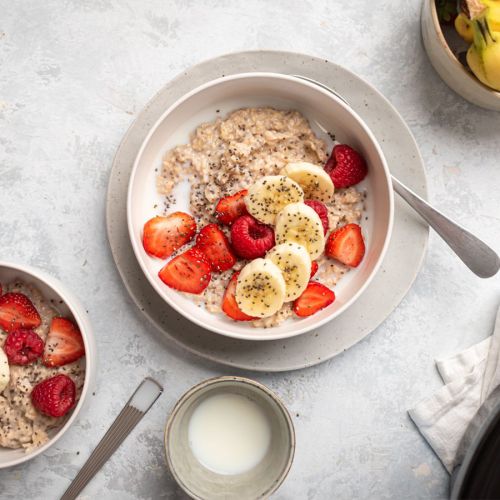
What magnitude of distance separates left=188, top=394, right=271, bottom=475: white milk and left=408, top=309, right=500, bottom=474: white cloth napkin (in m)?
0.35

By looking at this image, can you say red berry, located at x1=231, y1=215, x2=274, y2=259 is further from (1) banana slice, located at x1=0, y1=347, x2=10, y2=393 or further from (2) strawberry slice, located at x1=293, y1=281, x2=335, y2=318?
(1) banana slice, located at x1=0, y1=347, x2=10, y2=393

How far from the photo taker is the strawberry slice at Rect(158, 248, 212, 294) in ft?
4.55

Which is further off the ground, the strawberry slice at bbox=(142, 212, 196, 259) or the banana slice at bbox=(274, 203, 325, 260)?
the banana slice at bbox=(274, 203, 325, 260)

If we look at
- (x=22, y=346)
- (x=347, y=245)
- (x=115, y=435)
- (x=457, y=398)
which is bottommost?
(x=115, y=435)

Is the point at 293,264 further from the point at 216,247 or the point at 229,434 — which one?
the point at 229,434

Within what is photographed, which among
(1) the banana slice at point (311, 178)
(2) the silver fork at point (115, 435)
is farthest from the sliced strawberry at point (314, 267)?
(2) the silver fork at point (115, 435)

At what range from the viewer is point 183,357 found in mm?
1463

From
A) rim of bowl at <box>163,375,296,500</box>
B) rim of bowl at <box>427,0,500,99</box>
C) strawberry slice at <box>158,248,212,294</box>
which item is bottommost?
rim of bowl at <box>163,375,296,500</box>

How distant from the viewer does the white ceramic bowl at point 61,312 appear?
4.43ft

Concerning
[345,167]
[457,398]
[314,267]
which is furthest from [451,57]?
[457,398]

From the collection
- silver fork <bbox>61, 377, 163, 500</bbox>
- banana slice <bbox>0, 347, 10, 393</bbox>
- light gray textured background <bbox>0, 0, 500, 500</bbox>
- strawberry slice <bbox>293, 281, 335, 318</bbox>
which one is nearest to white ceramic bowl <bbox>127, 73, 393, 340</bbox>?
strawberry slice <bbox>293, 281, 335, 318</bbox>

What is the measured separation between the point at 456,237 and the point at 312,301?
13.3 inches

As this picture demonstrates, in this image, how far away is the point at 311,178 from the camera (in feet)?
4.50

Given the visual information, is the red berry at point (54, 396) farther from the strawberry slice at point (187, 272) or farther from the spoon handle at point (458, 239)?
the spoon handle at point (458, 239)
